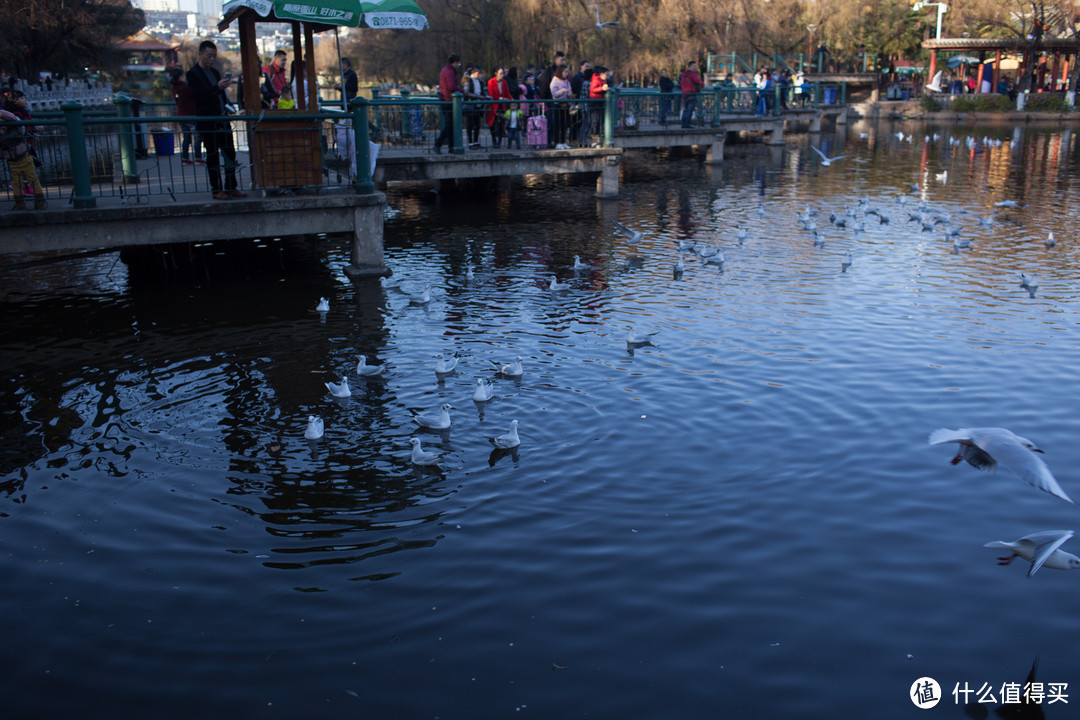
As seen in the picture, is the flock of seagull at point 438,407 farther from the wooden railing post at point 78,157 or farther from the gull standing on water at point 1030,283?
the gull standing on water at point 1030,283

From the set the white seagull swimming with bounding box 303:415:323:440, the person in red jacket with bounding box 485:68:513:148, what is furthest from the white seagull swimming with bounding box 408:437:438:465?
the person in red jacket with bounding box 485:68:513:148

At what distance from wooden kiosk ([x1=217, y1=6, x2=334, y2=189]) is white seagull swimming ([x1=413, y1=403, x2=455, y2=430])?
218 inches

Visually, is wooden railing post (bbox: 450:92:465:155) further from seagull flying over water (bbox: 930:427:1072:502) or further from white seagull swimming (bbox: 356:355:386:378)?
seagull flying over water (bbox: 930:427:1072:502)

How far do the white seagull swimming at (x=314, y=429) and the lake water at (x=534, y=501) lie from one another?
0.55ft

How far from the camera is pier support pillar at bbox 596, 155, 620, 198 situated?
776 inches

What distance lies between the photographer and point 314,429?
22.5 ft

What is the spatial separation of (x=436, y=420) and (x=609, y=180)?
14257 mm

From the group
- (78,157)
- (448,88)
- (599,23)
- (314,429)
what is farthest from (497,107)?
(599,23)

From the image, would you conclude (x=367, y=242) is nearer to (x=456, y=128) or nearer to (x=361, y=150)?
(x=361, y=150)

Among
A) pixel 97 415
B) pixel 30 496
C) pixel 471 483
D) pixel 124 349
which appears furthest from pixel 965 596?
pixel 124 349

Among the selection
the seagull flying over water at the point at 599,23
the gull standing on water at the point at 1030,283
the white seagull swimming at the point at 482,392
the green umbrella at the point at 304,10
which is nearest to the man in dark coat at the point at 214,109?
the green umbrella at the point at 304,10

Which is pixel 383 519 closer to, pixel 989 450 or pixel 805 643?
pixel 805 643

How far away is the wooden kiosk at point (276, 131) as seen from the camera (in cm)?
1102

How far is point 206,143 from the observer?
12016mm
